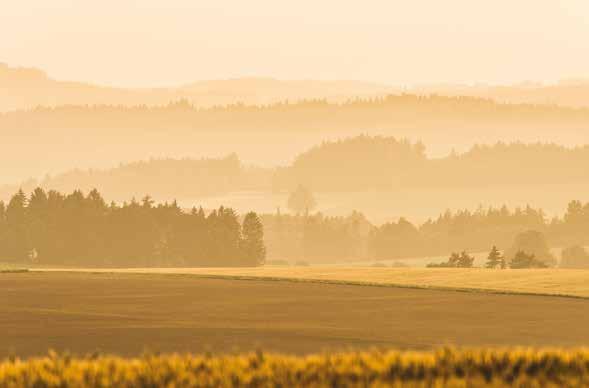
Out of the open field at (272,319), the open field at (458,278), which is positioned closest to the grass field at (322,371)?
the open field at (272,319)

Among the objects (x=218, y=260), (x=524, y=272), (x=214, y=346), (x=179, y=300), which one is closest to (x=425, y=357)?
(x=214, y=346)

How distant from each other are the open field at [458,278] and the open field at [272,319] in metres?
4.24

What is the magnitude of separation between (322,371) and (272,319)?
28007 millimetres

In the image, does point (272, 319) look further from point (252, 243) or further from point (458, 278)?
point (252, 243)

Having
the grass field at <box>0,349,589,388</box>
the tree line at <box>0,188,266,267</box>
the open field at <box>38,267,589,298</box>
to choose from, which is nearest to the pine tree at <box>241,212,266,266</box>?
the tree line at <box>0,188,266,267</box>

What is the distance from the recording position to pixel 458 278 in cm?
9006

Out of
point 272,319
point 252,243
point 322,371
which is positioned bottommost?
point 272,319

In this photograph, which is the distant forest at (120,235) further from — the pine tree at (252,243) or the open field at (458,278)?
the open field at (458,278)

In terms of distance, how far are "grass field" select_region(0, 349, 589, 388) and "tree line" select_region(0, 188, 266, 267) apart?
480ft

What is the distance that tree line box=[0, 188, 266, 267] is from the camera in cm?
17112

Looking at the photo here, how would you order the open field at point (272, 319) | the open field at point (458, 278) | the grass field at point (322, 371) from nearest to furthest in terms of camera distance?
the grass field at point (322, 371) → the open field at point (272, 319) → the open field at point (458, 278)

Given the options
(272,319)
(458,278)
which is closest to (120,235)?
(458,278)

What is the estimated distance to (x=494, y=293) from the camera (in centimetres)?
7412

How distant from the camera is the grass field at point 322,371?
72.4 feet
